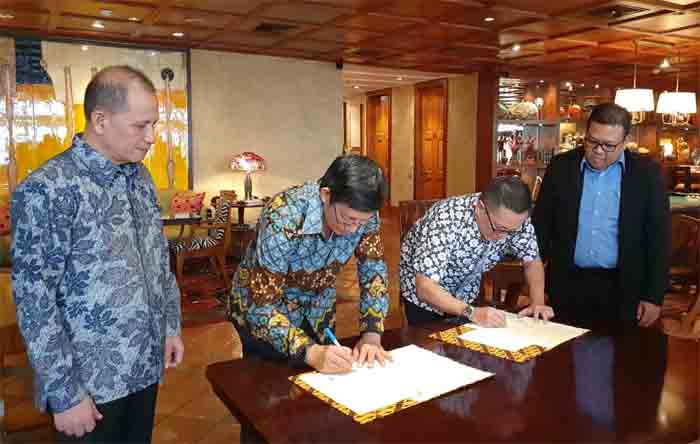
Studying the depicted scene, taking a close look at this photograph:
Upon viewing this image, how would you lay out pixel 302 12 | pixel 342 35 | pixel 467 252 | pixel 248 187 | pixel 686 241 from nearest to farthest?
1. pixel 467 252
2. pixel 686 241
3. pixel 302 12
4. pixel 342 35
5. pixel 248 187

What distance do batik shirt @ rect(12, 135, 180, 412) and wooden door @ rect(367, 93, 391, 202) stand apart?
10740 mm

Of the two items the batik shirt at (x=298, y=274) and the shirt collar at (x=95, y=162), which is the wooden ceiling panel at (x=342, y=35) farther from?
the shirt collar at (x=95, y=162)

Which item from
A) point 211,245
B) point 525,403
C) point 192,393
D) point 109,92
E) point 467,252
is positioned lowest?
point 192,393

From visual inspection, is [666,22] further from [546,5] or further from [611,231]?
[611,231]

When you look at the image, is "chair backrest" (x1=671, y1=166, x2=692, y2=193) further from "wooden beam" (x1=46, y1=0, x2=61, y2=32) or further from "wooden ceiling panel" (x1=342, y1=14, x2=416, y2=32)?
"wooden beam" (x1=46, y1=0, x2=61, y2=32)

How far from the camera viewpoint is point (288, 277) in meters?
1.83

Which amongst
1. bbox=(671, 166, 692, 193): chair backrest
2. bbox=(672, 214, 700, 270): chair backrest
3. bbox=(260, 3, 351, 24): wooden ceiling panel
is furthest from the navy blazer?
bbox=(671, 166, 692, 193): chair backrest

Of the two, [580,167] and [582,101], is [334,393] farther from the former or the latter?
[582,101]

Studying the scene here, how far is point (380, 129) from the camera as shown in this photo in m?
12.9

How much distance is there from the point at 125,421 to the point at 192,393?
5.82ft

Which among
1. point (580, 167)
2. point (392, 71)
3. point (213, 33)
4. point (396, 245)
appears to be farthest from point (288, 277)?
point (392, 71)

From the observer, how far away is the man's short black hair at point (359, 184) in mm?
1578

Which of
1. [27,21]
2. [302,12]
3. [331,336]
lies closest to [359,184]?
[331,336]

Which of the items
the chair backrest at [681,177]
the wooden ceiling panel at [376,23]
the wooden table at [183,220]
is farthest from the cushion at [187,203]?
the chair backrest at [681,177]
